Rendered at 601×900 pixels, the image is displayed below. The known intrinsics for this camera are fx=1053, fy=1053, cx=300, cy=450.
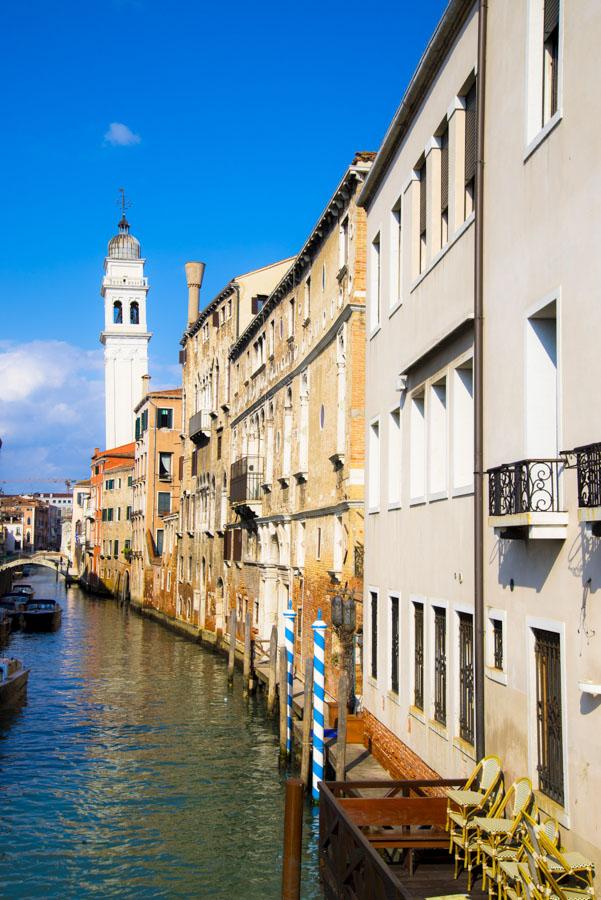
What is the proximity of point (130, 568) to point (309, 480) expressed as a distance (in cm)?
4302

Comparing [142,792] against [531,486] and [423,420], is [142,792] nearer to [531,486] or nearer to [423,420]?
[423,420]

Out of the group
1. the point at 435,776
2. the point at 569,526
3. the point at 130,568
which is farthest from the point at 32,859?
the point at 130,568

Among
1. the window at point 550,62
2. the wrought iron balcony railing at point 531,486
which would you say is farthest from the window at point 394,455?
the window at point 550,62

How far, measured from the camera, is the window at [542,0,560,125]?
24.6 feet

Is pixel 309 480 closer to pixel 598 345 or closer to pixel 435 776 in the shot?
pixel 435 776

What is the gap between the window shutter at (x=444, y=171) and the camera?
10588 millimetres

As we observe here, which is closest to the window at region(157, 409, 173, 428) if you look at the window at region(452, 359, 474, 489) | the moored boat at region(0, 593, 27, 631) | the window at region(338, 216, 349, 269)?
the moored boat at region(0, 593, 27, 631)

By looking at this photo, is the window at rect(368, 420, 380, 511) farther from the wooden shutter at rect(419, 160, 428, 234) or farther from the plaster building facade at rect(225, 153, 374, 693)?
the wooden shutter at rect(419, 160, 428, 234)

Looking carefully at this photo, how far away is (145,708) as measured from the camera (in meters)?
22.8

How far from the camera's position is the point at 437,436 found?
1078 cm

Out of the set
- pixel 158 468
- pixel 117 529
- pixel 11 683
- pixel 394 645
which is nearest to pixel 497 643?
pixel 394 645

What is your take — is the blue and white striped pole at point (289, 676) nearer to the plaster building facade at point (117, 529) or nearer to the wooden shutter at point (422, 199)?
the wooden shutter at point (422, 199)

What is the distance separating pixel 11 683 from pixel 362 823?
14953 mm

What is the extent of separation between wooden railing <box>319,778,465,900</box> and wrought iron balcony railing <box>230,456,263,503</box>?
59.4ft
